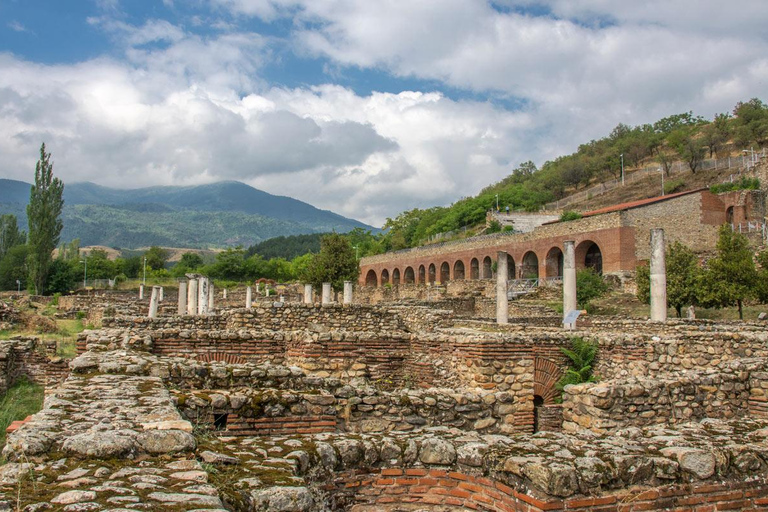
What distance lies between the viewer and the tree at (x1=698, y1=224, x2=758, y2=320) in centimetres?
2080

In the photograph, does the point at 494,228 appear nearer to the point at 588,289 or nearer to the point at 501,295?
the point at 588,289

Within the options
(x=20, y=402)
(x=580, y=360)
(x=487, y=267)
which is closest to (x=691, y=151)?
(x=487, y=267)

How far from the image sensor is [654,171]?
66875mm

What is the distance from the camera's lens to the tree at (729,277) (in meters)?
20.8

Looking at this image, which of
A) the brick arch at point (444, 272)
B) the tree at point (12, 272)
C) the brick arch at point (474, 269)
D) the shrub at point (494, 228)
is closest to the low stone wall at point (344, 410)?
the brick arch at point (474, 269)

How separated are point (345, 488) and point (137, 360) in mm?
3184

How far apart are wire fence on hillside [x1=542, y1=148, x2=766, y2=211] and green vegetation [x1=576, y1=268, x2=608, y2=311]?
30.0 meters

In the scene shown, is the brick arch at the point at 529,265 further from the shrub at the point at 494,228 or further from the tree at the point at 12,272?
the tree at the point at 12,272

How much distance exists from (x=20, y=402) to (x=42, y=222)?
54.3 meters

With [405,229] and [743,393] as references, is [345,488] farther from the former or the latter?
[405,229]

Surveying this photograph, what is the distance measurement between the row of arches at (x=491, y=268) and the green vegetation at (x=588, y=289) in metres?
9.83

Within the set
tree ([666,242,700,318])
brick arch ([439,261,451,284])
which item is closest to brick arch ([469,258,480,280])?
brick arch ([439,261,451,284])

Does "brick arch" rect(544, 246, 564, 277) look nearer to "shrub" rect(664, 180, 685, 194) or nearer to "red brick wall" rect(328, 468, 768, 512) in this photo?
"shrub" rect(664, 180, 685, 194)

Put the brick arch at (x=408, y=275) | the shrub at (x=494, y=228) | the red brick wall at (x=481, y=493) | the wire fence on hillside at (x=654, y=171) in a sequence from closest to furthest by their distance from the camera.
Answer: the red brick wall at (x=481, y=493) → the wire fence on hillside at (x=654, y=171) → the shrub at (x=494, y=228) → the brick arch at (x=408, y=275)
